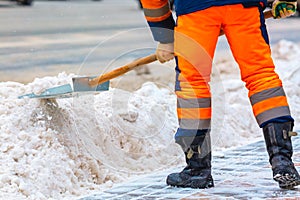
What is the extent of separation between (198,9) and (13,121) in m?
1.45

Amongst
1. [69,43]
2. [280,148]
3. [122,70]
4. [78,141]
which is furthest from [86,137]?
[69,43]

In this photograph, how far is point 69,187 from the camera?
4.29 m

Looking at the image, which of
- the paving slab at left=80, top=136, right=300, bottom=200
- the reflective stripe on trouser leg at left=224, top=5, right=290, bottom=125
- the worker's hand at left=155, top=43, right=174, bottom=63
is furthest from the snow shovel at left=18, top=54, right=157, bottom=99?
the reflective stripe on trouser leg at left=224, top=5, right=290, bottom=125

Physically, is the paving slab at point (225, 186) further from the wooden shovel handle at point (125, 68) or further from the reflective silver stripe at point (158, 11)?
the reflective silver stripe at point (158, 11)

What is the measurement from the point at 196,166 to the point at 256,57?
73cm

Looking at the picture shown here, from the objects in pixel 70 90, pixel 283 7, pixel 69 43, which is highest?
pixel 283 7

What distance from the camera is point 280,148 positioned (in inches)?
157

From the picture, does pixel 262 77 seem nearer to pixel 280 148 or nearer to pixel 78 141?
pixel 280 148

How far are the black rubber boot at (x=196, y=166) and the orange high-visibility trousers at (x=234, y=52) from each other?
0.43ft

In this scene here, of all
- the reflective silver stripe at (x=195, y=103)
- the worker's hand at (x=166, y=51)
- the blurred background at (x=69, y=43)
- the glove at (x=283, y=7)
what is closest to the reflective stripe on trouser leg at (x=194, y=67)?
the reflective silver stripe at (x=195, y=103)

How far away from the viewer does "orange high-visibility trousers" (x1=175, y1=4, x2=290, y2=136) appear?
394 centimetres

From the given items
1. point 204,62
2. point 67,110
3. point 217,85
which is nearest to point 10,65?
point 217,85

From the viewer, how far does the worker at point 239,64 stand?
393cm

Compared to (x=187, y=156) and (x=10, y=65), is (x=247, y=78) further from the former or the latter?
(x=10, y=65)
